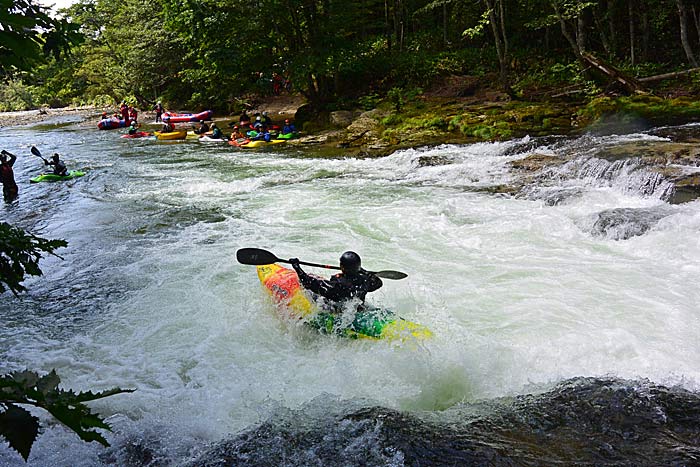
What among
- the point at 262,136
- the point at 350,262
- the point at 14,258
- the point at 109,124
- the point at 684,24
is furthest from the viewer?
the point at 109,124

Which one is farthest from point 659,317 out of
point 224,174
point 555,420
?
point 224,174

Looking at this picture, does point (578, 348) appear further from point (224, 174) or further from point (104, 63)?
point (104, 63)

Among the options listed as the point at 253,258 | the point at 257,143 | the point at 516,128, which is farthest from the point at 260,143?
the point at 253,258

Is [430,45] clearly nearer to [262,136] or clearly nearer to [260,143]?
[262,136]

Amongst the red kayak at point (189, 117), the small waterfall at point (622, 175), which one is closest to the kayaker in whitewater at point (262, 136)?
the red kayak at point (189, 117)

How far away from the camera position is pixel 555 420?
10.7ft

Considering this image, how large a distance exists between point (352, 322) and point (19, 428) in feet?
11.0

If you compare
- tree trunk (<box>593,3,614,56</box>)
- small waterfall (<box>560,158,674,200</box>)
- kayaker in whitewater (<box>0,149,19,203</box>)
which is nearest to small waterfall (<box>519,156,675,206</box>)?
small waterfall (<box>560,158,674,200</box>)

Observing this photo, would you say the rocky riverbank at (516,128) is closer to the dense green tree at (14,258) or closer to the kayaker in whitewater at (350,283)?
the kayaker in whitewater at (350,283)

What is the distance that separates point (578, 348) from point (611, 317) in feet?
2.44

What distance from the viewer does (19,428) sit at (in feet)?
3.18

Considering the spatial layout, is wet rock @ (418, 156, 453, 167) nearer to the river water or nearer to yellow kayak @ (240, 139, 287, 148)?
the river water

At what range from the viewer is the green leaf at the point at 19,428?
3.10ft

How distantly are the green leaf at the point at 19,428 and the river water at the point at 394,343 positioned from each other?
7.37ft
